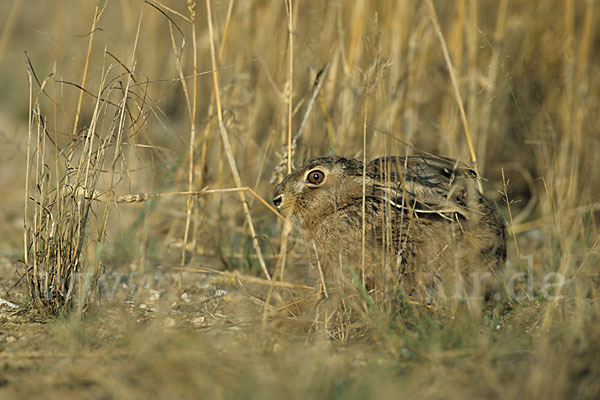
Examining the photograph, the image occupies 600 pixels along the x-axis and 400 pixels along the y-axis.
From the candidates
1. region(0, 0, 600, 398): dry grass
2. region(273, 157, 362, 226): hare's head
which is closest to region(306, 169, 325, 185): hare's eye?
region(273, 157, 362, 226): hare's head

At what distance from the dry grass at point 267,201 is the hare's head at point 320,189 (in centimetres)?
26

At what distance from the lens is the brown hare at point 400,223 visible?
3.13 m

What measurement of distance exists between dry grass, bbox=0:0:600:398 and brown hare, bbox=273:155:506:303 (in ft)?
0.62

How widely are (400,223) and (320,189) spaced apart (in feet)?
1.47

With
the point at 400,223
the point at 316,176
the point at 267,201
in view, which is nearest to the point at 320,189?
the point at 316,176

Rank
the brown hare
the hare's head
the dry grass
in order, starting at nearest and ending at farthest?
the dry grass → the brown hare → the hare's head

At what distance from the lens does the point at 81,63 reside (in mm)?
4918

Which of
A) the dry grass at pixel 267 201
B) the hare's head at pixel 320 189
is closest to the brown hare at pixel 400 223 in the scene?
the hare's head at pixel 320 189

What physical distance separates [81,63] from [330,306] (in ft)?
9.64

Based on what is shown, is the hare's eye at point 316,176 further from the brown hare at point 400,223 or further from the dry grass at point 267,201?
the dry grass at point 267,201

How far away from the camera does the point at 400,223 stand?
317cm

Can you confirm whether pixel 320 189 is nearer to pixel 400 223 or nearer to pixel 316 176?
pixel 316 176

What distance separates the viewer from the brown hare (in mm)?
3127

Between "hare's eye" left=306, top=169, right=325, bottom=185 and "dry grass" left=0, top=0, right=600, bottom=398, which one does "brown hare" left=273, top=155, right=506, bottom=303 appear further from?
"dry grass" left=0, top=0, right=600, bottom=398
